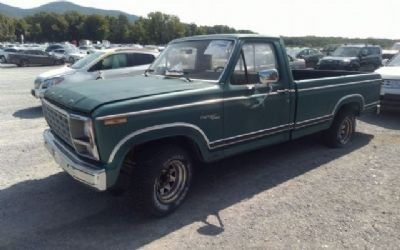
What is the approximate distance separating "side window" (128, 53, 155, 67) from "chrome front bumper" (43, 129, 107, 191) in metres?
6.69

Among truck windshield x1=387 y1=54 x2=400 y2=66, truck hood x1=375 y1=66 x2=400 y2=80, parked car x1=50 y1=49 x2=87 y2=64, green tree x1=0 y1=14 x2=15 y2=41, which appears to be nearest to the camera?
truck hood x1=375 y1=66 x2=400 y2=80

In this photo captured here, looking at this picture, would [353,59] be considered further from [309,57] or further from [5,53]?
[5,53]

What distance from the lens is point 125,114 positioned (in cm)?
364

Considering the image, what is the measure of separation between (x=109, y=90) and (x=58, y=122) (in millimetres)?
775

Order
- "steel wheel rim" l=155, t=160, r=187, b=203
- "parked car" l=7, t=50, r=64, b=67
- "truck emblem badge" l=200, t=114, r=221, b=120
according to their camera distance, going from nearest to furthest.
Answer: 1. "steel wheel rim" l=155, t=160, r=187, b=203
2. "truck emblem badge" l=200, t=114, r=221, b=120
3. "parked car" l=7, t=50, r=64, b=67

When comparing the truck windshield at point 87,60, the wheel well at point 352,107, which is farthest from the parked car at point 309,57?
the wheel well at point 352,107

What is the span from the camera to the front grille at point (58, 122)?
4070 mm

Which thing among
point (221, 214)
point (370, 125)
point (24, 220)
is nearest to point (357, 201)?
point (221, 214)

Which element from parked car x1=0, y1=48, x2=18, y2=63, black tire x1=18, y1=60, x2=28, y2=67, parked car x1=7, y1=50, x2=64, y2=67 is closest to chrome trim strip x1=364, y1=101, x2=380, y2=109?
parked car x1=7, y1=50, x2=64, y2=67

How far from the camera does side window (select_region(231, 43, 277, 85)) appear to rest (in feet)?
15.8

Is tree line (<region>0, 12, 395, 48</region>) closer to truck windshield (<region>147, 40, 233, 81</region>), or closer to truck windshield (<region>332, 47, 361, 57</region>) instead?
truck windshield (<region>332, 47, 361, 57</region>)

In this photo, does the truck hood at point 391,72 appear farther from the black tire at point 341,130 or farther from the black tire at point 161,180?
the black tire at point 161,180

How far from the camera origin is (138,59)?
36.1 ft

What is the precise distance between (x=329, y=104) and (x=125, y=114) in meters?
3.92
